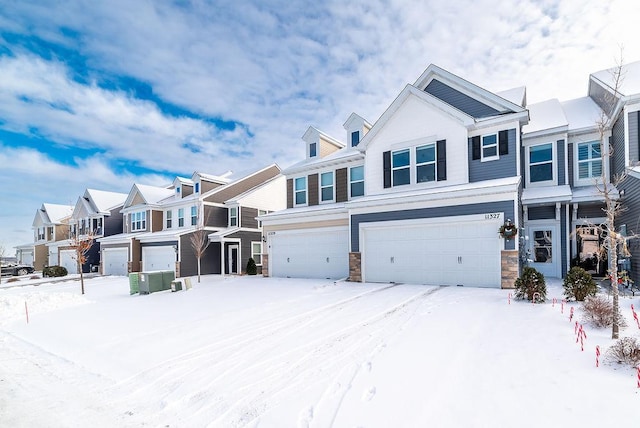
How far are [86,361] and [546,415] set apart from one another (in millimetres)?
8056

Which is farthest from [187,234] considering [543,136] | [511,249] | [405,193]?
[543,136]

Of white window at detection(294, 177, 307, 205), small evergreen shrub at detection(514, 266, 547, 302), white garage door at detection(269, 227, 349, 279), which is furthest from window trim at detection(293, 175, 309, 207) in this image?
small evergreen shrub at detection(514, 266, 547, 302)

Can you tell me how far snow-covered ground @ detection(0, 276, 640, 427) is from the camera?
3.93 meters

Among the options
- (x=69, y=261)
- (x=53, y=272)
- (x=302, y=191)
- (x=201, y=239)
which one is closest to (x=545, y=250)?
(x=302, y=191)

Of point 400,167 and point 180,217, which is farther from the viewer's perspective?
point 180,217

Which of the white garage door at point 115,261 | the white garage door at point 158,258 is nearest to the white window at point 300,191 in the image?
the white garage door at point 158,258

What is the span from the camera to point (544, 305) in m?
8.29

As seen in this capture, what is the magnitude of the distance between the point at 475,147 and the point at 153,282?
52.9 ft

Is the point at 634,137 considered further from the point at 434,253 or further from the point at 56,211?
the point at 56,211

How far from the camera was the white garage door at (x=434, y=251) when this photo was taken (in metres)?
11.9

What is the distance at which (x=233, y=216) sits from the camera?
2589 cm

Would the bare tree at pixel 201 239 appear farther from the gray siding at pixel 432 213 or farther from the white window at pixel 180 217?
the gray siding at pixel 432 213

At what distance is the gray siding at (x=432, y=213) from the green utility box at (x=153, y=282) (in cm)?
956

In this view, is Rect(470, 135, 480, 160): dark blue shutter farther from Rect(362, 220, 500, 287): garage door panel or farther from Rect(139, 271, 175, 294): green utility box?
Rect(139, 271, 175, 294): green utility box
